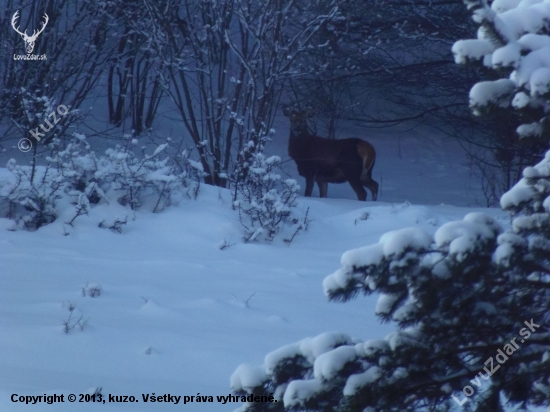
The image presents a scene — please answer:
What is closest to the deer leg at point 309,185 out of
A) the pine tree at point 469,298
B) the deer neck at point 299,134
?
the deer neck at point 299,134

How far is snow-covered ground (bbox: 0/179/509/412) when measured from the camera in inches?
137

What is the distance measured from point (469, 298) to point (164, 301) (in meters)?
3.05

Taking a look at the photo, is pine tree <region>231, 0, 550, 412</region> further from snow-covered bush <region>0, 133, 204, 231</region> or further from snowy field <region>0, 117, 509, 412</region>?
snow-covered bush <region>0, 133, 204, 231</region>

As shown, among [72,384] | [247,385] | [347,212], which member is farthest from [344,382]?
[347,212]

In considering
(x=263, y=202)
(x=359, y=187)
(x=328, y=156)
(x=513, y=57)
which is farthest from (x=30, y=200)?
(x=359, y=187)

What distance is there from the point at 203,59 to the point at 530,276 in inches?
351

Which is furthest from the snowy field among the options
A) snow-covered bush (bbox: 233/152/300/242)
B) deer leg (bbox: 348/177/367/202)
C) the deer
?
deer leg (bbox: 348/177/367/202)

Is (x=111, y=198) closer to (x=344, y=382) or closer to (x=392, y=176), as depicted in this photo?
(x=344, y=382)

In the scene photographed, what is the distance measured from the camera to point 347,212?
859 centimetres

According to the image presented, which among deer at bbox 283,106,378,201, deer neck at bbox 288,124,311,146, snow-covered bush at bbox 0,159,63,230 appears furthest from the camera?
deer at bbox 283,106,378,201

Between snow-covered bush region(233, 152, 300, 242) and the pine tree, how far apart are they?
4.80 meters

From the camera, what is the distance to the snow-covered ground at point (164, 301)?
3.47m
